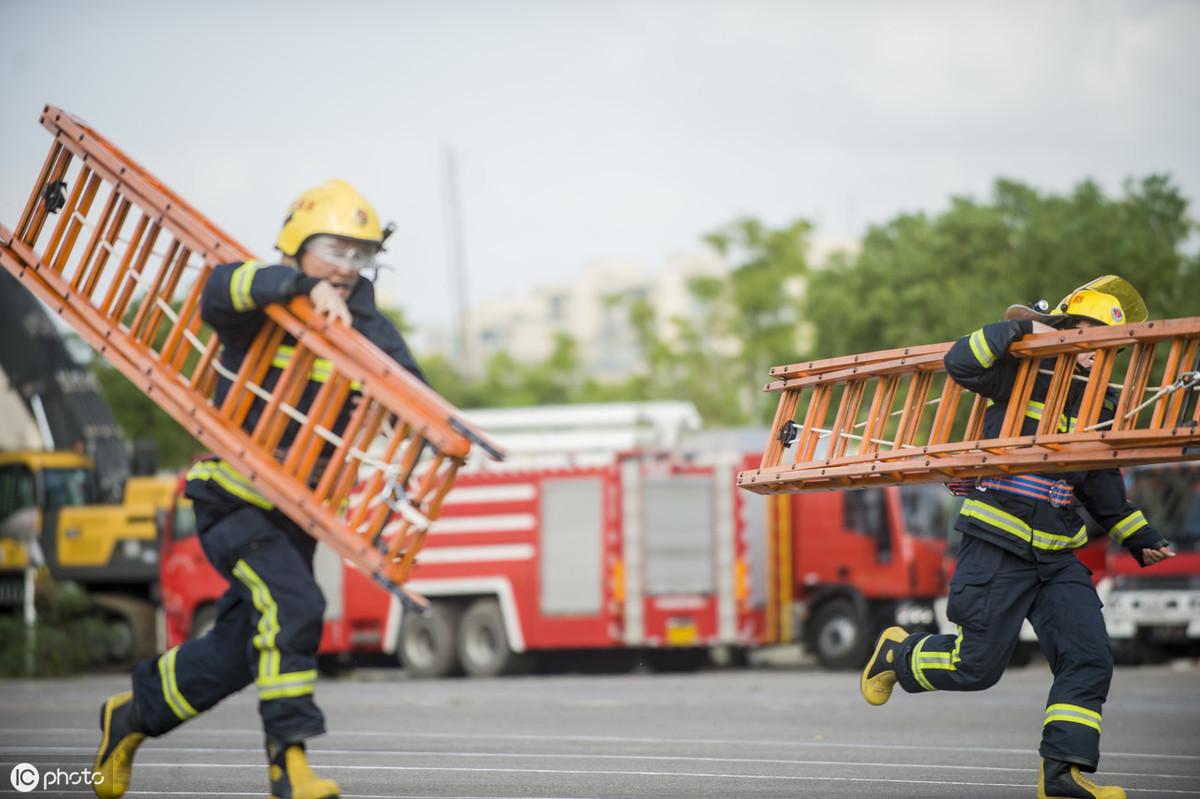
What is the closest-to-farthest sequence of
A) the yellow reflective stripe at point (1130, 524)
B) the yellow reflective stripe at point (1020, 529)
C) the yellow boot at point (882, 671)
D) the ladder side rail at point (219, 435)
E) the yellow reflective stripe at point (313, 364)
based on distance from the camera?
the ladder side rail at point (219, 435) → the yellow reflective stripe at point (313, 364) → the yellow reflective stripe at point (1020, 529) → the yellow reflective stripe at point (1130, 524) → the yellow boot at point (882, 671)

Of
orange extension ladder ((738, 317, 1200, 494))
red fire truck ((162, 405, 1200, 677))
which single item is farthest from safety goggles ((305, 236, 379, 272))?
red fire truck ((162, 405, 1200, 677))

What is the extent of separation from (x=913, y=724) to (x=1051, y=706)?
15.7 ft

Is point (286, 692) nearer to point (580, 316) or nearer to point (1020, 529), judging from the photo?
point (1020, 529)

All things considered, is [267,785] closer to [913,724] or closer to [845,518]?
[913,724]

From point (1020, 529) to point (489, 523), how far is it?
1461 cm

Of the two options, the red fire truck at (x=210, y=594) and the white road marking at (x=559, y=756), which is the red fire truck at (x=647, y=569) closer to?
the red fire truck at (x=210, y=594)

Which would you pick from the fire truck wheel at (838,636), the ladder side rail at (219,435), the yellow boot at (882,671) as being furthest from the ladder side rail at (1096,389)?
the fire truck wheel at (838,636)

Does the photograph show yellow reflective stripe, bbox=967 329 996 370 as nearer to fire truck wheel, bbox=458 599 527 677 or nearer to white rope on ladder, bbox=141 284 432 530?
white rope on ladder, bbox=141 284 432 530

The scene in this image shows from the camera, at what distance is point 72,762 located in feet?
29.3

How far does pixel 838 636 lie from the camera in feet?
68.9

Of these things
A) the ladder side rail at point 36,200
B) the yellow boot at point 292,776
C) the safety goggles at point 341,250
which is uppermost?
the ladder side rail at point 36,200

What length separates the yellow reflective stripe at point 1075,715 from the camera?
6.71 metres

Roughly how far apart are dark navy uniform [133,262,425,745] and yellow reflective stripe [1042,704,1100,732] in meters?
2.75

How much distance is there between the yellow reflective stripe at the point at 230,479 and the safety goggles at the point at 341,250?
846mm
